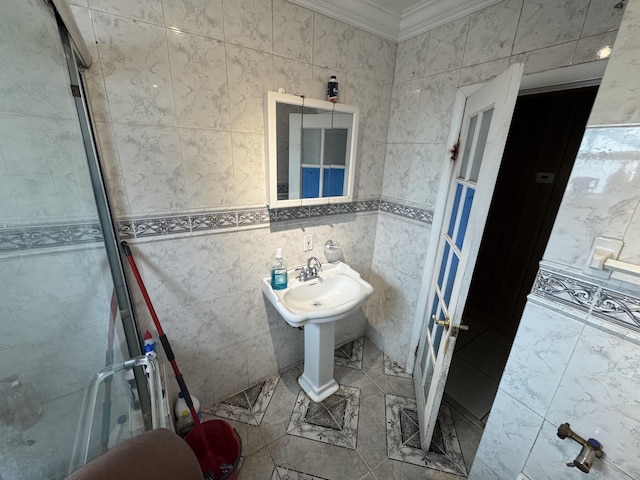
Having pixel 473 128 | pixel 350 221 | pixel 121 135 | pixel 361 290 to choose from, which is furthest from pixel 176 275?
pixel 473 128

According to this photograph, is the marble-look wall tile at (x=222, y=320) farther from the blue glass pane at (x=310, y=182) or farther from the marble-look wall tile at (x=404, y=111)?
the marble-look wall tile at (x=404, y=111)

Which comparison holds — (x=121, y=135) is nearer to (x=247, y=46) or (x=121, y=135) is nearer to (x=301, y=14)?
(x=247, y=46)

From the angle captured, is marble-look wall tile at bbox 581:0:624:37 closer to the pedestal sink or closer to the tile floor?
the pedestal sink

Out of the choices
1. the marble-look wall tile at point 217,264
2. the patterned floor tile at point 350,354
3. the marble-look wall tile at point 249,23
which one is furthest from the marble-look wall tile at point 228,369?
the marble-look wall tile at point 249,23

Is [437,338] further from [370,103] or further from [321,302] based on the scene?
[370,103]

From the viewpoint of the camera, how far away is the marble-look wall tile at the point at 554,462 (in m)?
0.73

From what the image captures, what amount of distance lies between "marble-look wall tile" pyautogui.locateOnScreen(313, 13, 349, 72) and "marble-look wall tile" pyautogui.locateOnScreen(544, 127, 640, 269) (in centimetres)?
120

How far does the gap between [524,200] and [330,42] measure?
2.01 m

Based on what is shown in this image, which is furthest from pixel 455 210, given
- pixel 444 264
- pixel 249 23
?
pixel 249 23

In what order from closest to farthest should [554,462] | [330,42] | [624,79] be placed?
[624,79]
[554,462]
[330,42]

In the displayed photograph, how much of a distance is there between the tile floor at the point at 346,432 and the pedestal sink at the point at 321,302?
0.33 feet

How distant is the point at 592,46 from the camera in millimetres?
936

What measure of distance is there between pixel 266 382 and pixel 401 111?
2.05m

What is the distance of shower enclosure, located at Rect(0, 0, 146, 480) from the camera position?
1.83 ft
